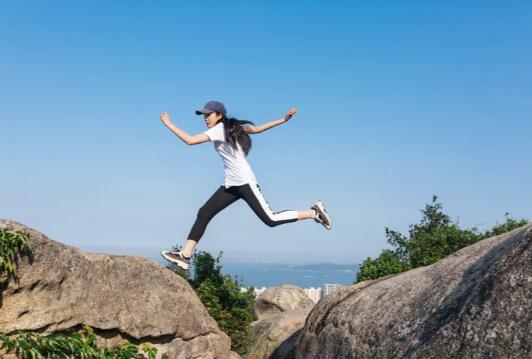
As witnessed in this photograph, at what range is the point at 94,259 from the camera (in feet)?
33.3

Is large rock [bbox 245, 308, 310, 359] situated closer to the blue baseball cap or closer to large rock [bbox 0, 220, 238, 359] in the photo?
large rock [bbox 0, 220, 238, 359]

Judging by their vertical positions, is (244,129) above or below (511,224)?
above

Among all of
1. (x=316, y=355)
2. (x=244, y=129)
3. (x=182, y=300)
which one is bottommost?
(x=316, y=355)

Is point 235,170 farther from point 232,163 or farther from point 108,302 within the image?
point 108,302

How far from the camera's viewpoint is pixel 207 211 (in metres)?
10.8

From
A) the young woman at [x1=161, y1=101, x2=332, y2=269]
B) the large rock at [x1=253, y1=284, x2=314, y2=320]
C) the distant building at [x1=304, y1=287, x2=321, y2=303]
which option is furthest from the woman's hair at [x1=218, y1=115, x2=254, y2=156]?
the distant building at [x1=304, y1=287, x2=321, y2=303]

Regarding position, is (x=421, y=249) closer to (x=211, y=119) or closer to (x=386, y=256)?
(x=386, y=256)

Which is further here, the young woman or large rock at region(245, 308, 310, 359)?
large rock at region(245, 308, 310, 359)

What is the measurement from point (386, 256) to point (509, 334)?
11.6 metres

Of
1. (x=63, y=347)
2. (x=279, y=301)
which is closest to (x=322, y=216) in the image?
(x=63, y=347)

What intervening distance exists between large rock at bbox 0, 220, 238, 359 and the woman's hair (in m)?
2.53

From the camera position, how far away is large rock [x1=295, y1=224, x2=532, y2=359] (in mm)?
4980

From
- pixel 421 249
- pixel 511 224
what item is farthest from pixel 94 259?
pixel 511 224

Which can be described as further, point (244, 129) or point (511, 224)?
point (511, 224)
